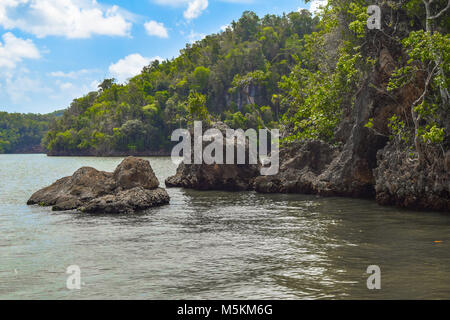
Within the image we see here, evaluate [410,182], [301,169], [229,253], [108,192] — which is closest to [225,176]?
[301,169]

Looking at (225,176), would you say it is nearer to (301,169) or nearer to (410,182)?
(301,169)

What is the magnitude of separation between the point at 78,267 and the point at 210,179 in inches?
743

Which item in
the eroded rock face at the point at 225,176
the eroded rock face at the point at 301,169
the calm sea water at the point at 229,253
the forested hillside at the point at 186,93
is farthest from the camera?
the forested hillside at the point at 186,93

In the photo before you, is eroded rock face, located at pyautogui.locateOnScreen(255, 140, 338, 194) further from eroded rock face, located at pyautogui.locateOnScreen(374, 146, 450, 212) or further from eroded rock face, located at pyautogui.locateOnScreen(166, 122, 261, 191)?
eroded rock face, located at pyautogui.locateOnScreen(374, 146, 450, 212)

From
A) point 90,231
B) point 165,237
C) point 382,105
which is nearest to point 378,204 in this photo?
point 382,105

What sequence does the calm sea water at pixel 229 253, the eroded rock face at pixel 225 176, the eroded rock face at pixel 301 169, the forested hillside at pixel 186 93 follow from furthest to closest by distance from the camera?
the forested hillside at pixel 186 93 → the eroded rock face at pixel 225 176 → the eroded rock face at pixel 301 169 → the calm sea water at pixel 229 253

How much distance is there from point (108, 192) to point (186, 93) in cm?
11734

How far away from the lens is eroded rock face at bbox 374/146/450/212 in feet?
56.1

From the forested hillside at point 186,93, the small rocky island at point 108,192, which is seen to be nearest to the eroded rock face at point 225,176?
the small rocky island at point 108,192

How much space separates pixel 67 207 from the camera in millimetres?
20297

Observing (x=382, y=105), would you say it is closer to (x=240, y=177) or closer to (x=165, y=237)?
(x=240, y=177)

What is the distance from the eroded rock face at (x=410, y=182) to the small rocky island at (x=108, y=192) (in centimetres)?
1063

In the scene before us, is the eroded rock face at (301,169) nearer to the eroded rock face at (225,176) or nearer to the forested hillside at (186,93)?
the eroded rock face at (225,176)

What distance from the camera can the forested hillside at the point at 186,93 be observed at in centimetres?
12262
